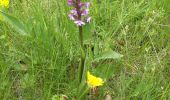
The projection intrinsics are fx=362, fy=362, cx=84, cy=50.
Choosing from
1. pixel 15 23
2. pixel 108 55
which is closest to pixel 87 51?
pixel 108 55

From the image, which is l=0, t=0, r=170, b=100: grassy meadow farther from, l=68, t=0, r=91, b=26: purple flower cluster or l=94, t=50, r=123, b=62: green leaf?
l=68, t=0, r=91, b=26: purple flower cluster

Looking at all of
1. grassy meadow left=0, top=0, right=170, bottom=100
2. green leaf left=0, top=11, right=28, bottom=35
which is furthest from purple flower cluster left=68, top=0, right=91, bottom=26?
green leaf left=0, top=11, right=28, bottom=35

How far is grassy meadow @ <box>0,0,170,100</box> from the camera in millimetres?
1729

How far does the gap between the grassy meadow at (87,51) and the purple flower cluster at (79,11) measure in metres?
0.20

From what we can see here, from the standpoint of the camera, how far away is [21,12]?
2.19 meters

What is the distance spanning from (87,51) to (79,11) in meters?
0.23

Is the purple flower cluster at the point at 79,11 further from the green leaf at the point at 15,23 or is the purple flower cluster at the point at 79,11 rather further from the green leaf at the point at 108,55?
the green leaf at the point at 15,23

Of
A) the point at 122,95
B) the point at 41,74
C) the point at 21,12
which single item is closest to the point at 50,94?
the point at 41,74

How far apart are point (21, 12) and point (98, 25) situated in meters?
0.47

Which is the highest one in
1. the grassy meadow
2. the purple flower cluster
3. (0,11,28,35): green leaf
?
the purple flower cluster

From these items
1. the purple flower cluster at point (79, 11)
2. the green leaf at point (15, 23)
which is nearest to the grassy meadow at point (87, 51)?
the green leaf at point (15, 23)

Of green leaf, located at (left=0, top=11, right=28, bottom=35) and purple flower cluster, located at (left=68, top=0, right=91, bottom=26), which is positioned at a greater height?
purple flower cluster, located at (left=68, top=0, right=91, bottom=26)

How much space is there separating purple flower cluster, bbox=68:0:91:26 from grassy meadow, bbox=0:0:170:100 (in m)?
0.20

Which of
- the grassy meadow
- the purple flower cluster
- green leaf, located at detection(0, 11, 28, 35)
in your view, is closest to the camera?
the purple flower cluster
